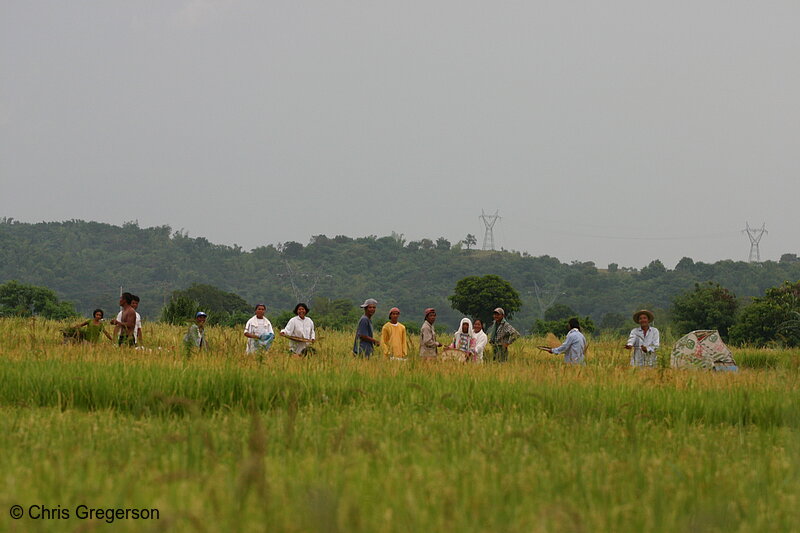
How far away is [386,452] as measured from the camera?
529cm

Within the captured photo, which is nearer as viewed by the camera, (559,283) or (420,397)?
(420,397)

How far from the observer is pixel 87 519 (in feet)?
12.6

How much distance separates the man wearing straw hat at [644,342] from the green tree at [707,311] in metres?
44.5

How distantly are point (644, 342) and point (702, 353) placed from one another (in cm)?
130

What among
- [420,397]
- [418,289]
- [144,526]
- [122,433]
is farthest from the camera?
[418,289]

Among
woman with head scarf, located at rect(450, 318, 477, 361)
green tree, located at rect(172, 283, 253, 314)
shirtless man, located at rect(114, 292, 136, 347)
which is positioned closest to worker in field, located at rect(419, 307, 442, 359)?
woman with head scarf, located at rect(450, 318, 477, 361)

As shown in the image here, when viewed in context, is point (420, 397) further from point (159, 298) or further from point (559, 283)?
point (559, 283)

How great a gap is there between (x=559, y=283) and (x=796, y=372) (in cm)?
16881

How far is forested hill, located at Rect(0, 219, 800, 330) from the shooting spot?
145m

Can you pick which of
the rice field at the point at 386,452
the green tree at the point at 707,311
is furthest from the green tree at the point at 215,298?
the rice field at the point at 386,452

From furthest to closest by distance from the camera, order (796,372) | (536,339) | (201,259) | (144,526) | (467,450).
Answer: (201,259)
(536,339)
(796,372)
(467,450)
(144,526)

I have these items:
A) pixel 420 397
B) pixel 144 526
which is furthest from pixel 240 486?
pixel 420 397

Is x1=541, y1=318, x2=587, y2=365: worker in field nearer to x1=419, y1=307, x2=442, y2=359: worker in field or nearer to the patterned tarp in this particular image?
the patterned tarp

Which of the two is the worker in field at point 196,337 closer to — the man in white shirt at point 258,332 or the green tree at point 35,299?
the man in white shirt at point 258,332
